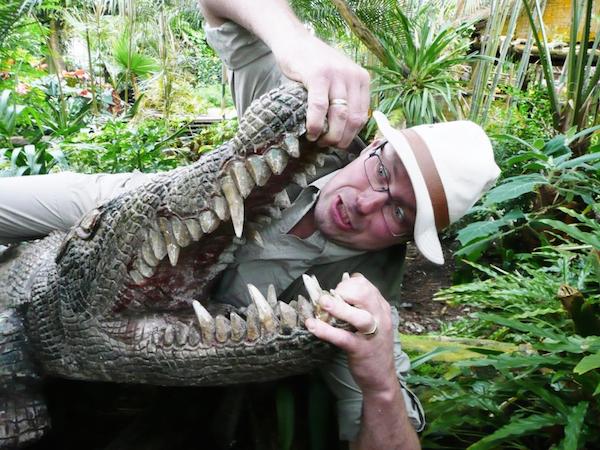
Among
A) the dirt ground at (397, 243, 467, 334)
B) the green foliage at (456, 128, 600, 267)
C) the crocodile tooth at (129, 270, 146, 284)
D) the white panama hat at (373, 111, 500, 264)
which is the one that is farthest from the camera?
the dirt ground at (397, 243, 467, 334)

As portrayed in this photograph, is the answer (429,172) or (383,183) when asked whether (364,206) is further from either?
(429,172)

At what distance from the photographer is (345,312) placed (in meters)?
1.17

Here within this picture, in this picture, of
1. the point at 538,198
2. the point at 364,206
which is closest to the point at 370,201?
the point at 364,206

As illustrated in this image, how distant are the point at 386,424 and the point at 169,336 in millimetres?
575

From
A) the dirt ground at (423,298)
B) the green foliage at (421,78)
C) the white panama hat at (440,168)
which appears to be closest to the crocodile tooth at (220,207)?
the white panama hat at (440,168)

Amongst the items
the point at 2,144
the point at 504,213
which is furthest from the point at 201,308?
the point at 2,144

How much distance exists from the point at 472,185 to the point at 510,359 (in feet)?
1.62

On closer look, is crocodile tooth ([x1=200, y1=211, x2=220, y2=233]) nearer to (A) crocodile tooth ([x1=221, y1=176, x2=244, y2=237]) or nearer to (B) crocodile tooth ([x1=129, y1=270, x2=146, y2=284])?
(A) crocodile tooth ([x1=221, y1=176, x2=244, y2=237])

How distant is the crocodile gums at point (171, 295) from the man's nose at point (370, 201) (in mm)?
362

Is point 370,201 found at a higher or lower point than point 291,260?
higher

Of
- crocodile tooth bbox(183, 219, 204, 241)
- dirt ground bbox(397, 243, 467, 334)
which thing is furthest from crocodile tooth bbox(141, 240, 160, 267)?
dirt ground bbox(397, 243, 467, 334)

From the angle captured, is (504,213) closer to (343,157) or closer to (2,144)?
(343,157)

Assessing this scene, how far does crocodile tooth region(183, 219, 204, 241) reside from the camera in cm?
121

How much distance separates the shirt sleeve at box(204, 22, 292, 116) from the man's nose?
413 millimetres
